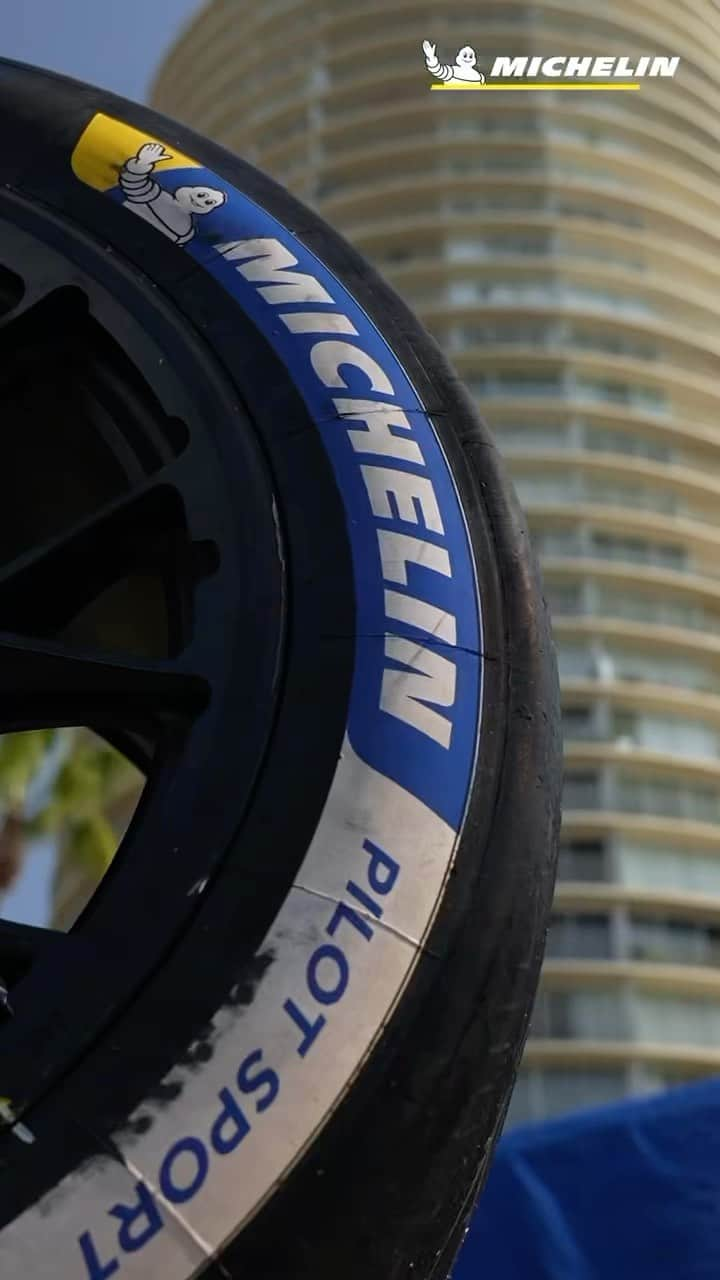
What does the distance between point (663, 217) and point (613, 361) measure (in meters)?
6.13

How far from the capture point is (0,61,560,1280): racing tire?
4.26 feet

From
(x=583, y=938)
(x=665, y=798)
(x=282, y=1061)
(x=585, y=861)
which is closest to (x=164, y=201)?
(x=282, y=1061)

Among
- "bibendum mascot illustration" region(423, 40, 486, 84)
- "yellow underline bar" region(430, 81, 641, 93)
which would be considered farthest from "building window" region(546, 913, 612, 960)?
"yellow underline bar" region(430, 81, 641, 93)

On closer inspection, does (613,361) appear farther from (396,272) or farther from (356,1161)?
(356,1161)

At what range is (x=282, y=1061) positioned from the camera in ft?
4.30

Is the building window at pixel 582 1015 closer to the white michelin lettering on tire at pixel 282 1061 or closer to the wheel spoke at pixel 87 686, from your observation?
the wheel spoke at pixel 87 686

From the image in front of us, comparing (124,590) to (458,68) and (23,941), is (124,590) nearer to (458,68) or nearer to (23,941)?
(23,941)

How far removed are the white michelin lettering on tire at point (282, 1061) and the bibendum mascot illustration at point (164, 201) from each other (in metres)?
0.86

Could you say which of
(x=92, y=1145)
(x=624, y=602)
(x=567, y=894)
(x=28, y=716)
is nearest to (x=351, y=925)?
(x=92, y=1145)

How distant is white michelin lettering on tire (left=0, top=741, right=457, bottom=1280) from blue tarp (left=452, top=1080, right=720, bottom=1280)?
1.66 metres

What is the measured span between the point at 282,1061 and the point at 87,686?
50 cm

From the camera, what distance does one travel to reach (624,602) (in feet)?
113

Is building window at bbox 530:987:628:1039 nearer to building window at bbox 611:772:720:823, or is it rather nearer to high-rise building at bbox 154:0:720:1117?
high-rise building at bbox 154:0:720:1117

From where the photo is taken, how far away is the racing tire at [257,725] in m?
1.30
